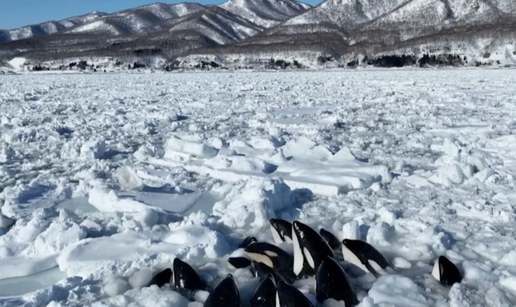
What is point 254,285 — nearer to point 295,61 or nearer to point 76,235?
point 76,235

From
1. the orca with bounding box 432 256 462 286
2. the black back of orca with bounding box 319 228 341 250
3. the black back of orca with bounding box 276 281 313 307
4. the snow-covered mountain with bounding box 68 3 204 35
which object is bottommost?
the orca with bounding box 432 256 462 286

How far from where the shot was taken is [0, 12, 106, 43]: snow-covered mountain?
506 feet

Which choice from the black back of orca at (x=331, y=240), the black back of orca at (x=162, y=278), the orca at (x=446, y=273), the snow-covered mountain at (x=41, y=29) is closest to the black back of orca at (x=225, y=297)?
the black back of orca at (x=162, y=278)

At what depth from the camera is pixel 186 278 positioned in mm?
2256

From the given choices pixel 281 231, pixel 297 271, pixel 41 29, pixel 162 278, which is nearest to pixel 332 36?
pixel 281 231

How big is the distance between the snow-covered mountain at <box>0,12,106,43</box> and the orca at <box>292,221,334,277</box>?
6377 inches

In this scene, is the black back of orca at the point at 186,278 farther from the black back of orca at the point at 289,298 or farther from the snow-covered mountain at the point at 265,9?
the snow-covered mountain at the point at 265,9

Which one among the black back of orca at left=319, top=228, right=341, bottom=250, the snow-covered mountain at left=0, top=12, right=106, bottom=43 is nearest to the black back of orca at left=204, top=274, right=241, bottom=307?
the black back of orca at left=319, top=228, right=341, bottom=250

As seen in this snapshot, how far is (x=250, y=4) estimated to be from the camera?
148625mm

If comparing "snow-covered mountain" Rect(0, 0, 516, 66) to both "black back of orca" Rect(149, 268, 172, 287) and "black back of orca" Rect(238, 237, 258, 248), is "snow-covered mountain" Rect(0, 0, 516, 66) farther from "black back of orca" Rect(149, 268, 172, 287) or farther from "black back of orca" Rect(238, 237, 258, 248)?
"black back of orca" Rect(149, 268, 172, 287)

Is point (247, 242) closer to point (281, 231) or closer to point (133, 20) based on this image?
point (281, 231)

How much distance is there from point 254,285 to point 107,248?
3.16 feet

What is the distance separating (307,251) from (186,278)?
0.64m

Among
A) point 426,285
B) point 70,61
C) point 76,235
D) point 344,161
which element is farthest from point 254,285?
point 70,61
